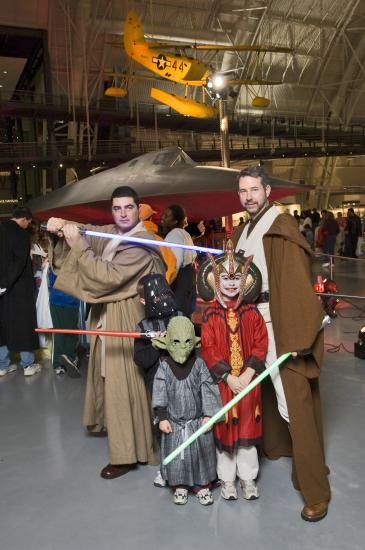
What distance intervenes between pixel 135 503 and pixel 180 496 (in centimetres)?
27

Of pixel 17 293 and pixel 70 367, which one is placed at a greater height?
pixel 17 293

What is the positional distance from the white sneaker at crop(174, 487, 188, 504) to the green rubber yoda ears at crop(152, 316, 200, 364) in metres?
0.76

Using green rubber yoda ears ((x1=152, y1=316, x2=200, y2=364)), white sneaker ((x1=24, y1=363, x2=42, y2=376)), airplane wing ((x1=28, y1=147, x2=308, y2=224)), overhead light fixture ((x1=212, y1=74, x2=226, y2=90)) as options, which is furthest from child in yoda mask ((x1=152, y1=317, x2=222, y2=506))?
overhead light fixture ((x1=212, y1=74, x2=226, y2=90))

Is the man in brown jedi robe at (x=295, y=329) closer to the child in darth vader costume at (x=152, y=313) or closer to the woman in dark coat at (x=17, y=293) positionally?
the child in darth vader costume at (x=152, y=313)

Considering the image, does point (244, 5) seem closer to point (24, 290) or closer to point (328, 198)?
point (328, 198)

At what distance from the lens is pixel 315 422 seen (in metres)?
2.85

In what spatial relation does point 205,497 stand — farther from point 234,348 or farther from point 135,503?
point 234,348

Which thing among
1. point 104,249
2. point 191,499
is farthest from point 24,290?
point 191,499

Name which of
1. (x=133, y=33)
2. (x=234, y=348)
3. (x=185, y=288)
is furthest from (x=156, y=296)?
(x=133, y=33)

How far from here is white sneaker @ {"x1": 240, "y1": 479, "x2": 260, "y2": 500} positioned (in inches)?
117

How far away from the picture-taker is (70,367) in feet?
18.0

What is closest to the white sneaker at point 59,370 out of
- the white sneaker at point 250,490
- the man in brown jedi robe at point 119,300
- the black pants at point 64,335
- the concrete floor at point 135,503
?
the black pants at point 64,335

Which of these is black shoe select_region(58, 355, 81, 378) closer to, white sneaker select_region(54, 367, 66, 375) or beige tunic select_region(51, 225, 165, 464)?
white sneaker select_region(54, 367, 66, 375)

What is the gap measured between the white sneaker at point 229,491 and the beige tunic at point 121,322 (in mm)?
640
